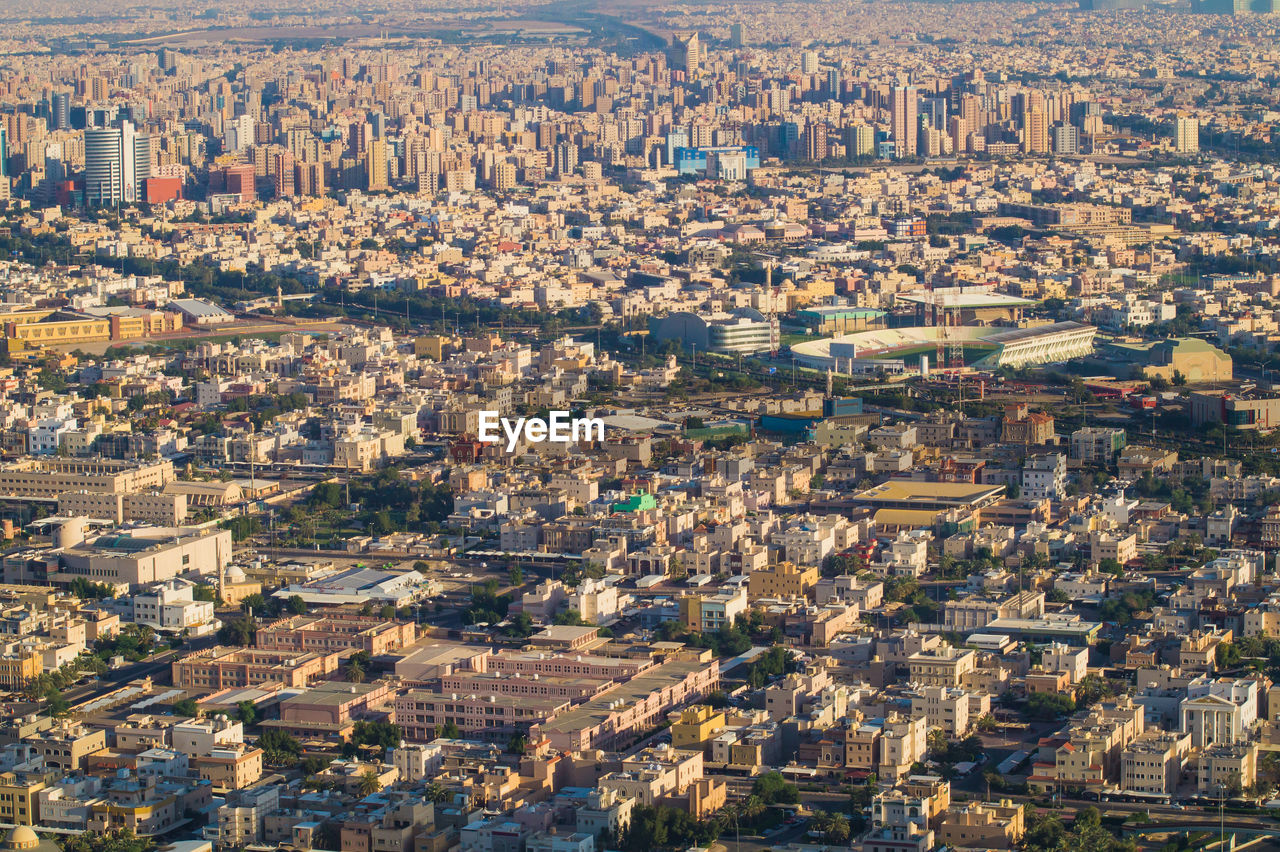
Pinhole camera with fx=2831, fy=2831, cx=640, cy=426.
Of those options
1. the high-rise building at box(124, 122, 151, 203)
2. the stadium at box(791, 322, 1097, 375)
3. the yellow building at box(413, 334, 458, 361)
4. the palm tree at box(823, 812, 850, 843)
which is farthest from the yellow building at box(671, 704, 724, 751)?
the high-rise building at box(124, 122, 151, 203)

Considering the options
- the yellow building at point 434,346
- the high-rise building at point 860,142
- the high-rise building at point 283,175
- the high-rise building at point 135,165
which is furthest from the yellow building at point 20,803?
the high-rise building at point 860,142

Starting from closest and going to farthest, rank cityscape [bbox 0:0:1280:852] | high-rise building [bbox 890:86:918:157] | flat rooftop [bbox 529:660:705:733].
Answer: cityscape [bbox 0:0:1280:852], flat rooftop [bbox 529:660:705:733], high-rise building [bbox 890:86:918:157]

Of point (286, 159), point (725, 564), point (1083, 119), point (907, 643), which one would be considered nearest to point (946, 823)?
point (907, 643)

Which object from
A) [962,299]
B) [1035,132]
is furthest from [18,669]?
[1035,132]

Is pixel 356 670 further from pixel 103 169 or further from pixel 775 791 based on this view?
pixel 103 169

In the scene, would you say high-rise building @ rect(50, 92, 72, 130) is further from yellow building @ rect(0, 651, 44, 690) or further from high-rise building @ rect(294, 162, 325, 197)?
yellow building @ rect(0, 651, 44, 690)

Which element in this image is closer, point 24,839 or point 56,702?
point 24,839
